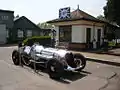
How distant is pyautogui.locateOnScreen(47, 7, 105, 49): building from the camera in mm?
20094

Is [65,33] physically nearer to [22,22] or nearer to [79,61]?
[79,61]

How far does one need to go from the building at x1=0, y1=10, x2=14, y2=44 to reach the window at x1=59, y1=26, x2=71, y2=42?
18516 millimetres

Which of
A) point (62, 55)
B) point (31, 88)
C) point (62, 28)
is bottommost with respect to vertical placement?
point (31, 88)

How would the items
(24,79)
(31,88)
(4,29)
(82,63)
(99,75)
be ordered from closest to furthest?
(31,88), (24,79), (99,75), (82,63), (4,29)

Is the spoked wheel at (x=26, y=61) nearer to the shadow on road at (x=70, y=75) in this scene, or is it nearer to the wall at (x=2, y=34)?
the shadow on road at (x=70, y=75)

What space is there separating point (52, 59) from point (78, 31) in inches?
456

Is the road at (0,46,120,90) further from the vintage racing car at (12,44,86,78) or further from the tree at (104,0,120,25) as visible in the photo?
the tree at (104,0,120,25)

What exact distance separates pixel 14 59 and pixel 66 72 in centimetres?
395

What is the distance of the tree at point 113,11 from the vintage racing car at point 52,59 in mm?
18874

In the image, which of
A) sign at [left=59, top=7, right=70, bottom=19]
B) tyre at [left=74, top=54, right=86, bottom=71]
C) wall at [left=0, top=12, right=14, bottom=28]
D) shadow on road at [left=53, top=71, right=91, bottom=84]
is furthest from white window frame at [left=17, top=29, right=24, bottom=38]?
shadow on road at [left=53, top=71, right=91, bottom=84]

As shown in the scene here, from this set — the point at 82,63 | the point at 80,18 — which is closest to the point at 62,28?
the point at 80,18

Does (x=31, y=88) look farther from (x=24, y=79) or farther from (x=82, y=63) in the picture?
(x=82, y=63)

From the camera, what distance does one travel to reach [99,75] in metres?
9.29

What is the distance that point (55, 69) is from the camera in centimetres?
874
